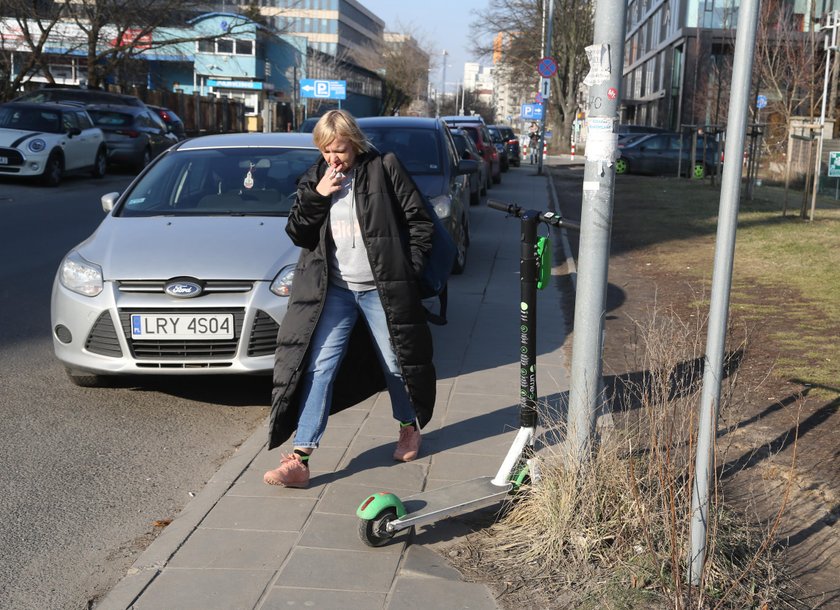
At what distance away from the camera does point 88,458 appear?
5480mm

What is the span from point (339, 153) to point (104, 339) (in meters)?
2.48

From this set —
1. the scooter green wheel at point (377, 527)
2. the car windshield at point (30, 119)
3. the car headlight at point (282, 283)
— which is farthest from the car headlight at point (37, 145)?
the scooter green wheel at point (377, 527)

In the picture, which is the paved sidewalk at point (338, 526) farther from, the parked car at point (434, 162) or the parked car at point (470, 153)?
the parked car at point (470, 153)

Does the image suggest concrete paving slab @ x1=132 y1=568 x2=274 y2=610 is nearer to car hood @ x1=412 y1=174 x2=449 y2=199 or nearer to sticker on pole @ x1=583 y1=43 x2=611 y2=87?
sticker on pole @ x1=583 y1=43 x2=611 y2=87

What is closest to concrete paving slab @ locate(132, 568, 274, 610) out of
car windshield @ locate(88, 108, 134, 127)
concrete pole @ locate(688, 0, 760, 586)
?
concrete pole @ locate(688, 0, 760, 586)

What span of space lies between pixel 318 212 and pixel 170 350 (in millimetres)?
1987

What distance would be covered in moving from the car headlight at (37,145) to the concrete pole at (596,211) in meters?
19.2

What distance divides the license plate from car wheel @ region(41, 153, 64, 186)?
16696mm

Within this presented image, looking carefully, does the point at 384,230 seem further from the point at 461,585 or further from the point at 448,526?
the point at 461,585

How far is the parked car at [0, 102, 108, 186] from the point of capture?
837 inches

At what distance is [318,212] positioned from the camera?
467 centimetres

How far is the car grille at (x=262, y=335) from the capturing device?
A: 6.15 metres

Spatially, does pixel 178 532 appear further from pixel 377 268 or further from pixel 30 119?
pixel 30 119

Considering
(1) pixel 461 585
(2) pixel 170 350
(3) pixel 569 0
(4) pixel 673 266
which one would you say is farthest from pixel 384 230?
(3) pixel 569 0
